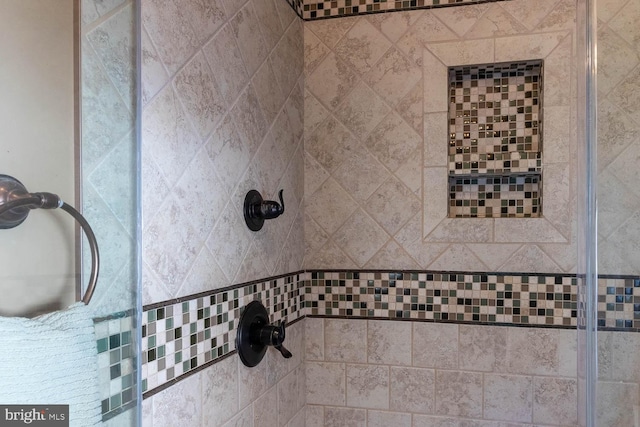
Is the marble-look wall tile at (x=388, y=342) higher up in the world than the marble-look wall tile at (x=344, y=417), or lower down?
higher up

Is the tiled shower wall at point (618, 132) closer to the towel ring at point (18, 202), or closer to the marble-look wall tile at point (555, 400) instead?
the marble-look wall tile at point (555, 400)

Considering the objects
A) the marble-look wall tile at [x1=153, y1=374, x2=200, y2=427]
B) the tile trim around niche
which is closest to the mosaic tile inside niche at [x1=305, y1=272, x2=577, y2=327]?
the tile trim around niche

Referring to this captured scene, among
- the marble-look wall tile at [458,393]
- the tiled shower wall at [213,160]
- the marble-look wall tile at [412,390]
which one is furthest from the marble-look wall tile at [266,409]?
the marble-look wall tile at [458,393]

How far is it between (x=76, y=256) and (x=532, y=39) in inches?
66.9

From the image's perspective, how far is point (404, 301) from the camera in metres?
1.92

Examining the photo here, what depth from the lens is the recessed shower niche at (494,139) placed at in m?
1.88

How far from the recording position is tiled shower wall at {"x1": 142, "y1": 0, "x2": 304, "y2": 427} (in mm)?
1076

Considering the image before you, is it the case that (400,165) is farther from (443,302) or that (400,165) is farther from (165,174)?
(165,174)

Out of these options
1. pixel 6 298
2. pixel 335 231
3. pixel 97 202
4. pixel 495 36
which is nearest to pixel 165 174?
pixel 97 202

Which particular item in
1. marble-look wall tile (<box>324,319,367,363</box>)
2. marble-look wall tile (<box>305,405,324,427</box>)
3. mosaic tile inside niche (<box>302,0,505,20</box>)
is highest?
mosaic tile inside niche (<box>302,0,505,20</box>)

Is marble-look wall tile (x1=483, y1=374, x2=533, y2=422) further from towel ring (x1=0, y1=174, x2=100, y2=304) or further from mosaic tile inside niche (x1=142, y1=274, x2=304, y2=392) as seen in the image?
towel ring (x1=0, y1=174, x2=100, y2=304)

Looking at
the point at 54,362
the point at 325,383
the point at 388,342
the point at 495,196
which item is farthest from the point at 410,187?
the point at 54,362

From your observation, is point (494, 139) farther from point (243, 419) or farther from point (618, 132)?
point (243, 419)

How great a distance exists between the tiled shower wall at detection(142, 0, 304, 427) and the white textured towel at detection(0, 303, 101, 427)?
277 mm
